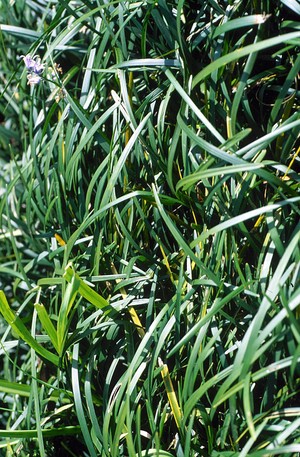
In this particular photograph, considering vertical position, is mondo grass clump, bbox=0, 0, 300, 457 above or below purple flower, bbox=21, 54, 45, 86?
below

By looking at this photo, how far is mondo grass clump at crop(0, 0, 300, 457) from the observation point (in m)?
0.64

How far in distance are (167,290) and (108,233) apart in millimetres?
102

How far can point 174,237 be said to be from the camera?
70cm

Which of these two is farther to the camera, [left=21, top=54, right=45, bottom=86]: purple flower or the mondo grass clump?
[left=21, top=54, right=45, bottom=86]: purple flower

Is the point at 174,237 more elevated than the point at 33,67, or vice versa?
the point at 33,67

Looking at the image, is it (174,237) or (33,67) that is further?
(33,67)

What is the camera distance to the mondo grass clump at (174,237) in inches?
25.1

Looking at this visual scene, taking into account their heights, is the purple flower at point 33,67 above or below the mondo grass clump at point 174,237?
above

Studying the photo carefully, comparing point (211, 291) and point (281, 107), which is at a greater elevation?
point (281, 107)

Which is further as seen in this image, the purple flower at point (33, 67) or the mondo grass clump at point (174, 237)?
the purple flower at point (33, 67)

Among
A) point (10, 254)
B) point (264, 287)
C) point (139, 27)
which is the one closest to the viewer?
point (264, 287)

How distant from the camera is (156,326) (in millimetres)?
703

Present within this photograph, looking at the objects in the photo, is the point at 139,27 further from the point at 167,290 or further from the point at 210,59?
the point at 167,290

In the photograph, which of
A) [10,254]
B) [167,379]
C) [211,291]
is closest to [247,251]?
[211,291]
